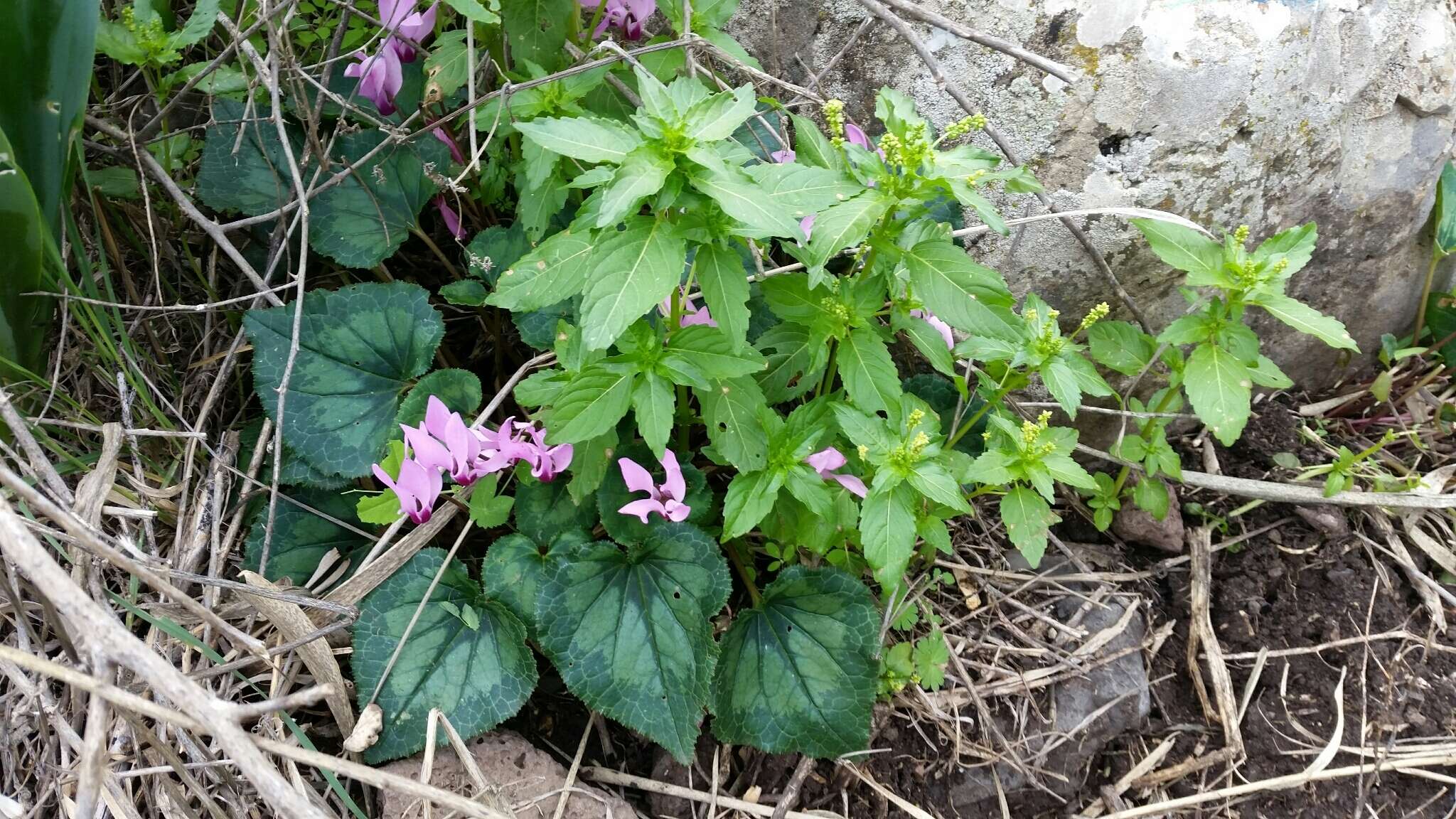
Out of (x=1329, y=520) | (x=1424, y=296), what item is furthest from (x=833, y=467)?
(x=1424, y=296)

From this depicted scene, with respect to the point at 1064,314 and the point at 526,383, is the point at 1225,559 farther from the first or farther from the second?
the point at 526,383

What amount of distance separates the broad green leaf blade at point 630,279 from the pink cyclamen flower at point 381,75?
90cm

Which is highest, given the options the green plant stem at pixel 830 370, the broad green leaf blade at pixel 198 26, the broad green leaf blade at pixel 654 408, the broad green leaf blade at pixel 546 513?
the broad green leaf blade at pixel 198 26

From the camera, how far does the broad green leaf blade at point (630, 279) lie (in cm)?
116

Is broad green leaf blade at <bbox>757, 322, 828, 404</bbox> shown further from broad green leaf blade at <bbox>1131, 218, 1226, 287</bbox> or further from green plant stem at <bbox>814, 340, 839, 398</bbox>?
broad green leaf blade at <bbox>1131, 218, 1226, 287</bbox>

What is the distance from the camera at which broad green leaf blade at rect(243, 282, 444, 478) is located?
1783mm

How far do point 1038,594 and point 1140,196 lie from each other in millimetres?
866

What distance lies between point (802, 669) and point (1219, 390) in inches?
34.8

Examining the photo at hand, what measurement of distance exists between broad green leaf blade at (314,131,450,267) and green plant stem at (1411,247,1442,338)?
7.56 ft

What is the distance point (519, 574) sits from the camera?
66.4 inches

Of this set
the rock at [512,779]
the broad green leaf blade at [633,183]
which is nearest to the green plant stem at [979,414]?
the broad green leaf blade at [633,183]

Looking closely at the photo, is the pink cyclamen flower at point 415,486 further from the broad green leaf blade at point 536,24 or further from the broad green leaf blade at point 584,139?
the broad green leaf blade at point 536,24

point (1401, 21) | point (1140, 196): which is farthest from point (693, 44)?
point (1401, 21)

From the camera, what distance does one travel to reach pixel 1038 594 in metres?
2.05
